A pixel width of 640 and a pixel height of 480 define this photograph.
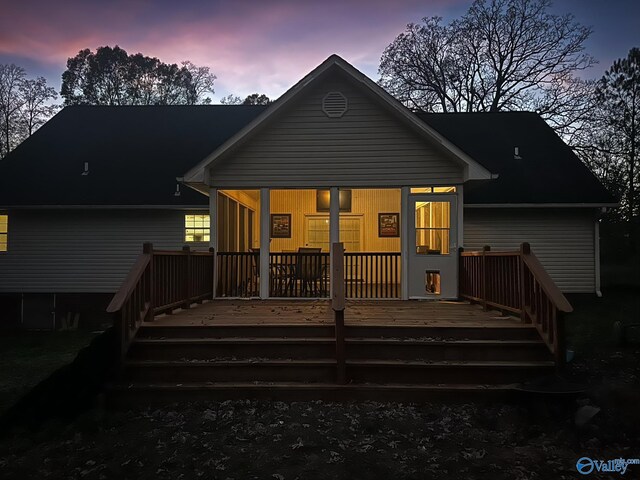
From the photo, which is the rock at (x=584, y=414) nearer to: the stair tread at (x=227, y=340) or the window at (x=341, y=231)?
the stair tread at (x=227, y=340)

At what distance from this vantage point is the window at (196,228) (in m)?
13.0

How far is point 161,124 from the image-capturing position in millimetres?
15969

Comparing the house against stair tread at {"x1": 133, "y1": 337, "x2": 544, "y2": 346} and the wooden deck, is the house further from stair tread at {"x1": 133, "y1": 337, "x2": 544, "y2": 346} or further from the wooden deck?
stair tread at {"x1": 133, "y1": 337, "x2": 544, "y2": 346}

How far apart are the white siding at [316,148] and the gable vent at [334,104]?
84mm

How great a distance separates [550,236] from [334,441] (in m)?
10.8

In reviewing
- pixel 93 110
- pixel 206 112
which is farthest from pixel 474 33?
A: pixel 93 110

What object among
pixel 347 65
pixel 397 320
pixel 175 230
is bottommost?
pixel 397 320

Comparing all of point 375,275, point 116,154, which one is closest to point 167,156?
point 116,154

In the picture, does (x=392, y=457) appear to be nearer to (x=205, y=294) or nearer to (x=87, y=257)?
(x=205, y=294)

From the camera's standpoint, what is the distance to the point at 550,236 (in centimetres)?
1282

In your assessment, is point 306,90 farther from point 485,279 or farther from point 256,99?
point 256,99

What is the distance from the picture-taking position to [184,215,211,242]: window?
13008 millimetres

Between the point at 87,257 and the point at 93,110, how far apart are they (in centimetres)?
636

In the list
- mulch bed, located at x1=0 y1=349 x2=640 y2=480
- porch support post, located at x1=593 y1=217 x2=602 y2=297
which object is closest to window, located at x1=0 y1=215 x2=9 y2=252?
mulch bed, located at x1=0 y1=349 x2=640 y2=480
